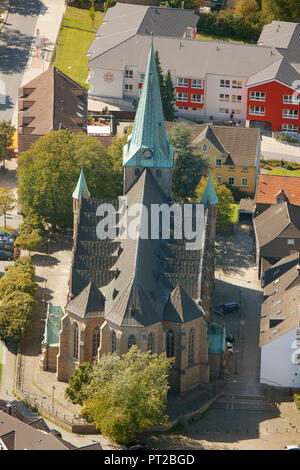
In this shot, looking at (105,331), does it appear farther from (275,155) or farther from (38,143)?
(275,155)

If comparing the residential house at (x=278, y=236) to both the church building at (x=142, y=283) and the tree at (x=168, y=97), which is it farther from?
the tree at (x=168, y=97)

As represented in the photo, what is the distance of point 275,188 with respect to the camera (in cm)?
16550

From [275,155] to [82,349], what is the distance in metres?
68.1

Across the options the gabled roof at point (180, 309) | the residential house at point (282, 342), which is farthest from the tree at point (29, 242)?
the residential house at point (282, 342)

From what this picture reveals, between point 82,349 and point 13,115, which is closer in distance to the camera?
point 82,349

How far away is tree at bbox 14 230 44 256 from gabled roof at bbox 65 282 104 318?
24333 millimetres

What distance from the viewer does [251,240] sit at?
16450cm

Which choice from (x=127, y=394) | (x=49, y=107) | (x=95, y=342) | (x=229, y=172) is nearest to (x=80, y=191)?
(x=95, y=342)

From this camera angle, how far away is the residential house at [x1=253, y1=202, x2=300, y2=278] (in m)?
153

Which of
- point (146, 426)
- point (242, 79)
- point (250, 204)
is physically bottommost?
point (146, 426)

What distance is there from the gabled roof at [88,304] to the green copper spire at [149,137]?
17.0 meters

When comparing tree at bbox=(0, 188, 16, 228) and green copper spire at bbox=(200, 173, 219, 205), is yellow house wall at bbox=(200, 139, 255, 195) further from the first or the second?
tree at bbox=(0, 188, 16, 228)
